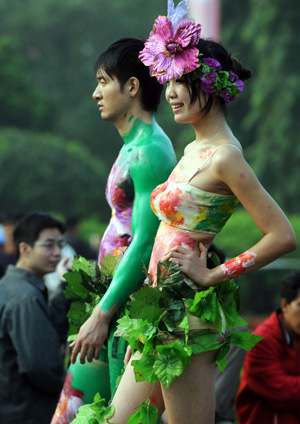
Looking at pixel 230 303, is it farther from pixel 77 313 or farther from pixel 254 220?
pixel 77 313

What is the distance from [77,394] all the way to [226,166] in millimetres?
1463

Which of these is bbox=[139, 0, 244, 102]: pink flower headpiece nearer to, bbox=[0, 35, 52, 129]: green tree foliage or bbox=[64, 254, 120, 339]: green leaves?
bbox=[64, 254, 120, 339]: green leaves

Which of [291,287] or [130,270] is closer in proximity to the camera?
[130,270]

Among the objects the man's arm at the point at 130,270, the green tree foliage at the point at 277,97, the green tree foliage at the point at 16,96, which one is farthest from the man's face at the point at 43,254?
the green tree foliage at the point at 16,96

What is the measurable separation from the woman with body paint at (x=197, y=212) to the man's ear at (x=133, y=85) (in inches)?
16.3

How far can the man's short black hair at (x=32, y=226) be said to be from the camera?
5.82 meters

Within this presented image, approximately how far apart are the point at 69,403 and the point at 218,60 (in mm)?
1810

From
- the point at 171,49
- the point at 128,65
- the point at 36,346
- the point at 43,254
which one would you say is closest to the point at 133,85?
the point at 128,65

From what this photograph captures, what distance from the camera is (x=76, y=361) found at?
13.6 feet

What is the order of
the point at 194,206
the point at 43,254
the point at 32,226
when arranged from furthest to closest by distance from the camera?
the point at 32,226, the point at 43,254, the point at 194,206

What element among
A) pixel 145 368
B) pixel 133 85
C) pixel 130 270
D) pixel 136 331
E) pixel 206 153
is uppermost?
pixel 133 85

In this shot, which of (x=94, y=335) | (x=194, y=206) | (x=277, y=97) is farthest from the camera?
(x=277, y=97)

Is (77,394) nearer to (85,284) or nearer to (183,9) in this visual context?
(85,284)

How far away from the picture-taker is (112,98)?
13.6 ft
